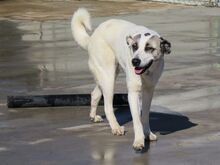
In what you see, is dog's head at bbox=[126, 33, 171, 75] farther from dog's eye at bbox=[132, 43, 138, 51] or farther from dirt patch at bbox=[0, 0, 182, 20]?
dirt patch at bbox=[0, 0, 182, 20]

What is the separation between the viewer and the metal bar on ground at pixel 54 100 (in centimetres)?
884

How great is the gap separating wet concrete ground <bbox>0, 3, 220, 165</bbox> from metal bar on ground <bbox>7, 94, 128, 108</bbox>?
0.09 m

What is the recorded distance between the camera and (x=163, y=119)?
27.2 ft

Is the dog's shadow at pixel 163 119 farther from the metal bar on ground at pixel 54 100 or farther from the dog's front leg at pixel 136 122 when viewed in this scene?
the dog's front leg at pixel 136 122

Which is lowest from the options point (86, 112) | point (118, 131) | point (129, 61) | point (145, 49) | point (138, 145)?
point (86, 112)

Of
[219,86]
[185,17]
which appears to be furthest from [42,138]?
[185,17]

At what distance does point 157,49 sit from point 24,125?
2086 millimetres

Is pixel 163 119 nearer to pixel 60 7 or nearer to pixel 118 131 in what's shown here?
pixel 118 131

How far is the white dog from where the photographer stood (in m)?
6.71

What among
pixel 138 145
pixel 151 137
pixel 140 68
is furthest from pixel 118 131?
pixel 140 68

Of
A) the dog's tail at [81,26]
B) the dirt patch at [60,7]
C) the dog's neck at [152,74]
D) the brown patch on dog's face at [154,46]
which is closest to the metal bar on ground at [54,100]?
the dog's tail at [81,26]

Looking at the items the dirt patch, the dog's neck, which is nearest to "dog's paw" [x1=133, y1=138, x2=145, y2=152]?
the dog's neck

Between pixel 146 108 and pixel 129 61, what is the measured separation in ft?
1.95

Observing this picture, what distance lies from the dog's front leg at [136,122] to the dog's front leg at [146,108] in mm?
161
